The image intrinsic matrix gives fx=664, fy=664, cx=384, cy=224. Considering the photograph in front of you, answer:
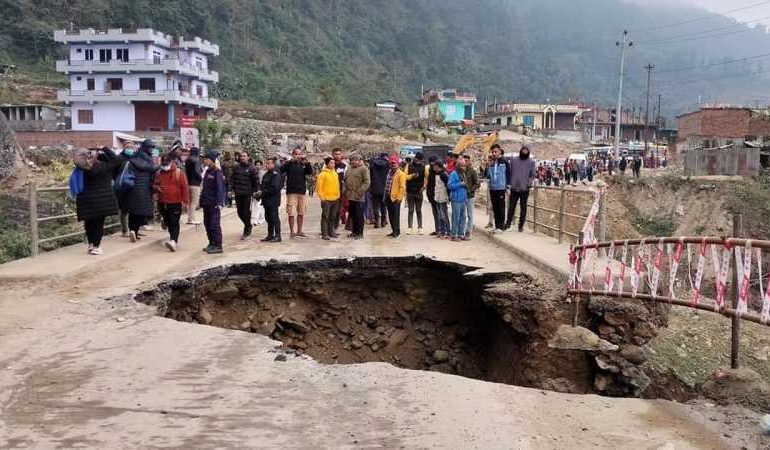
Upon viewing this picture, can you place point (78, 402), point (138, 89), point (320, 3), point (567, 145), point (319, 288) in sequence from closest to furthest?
point (78, 402)
point (319, 288)
point (138, 89)
point (567, 145)
point (320, 3)

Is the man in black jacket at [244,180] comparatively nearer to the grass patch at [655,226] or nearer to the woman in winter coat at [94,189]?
the woman in winter coat at [94,189]

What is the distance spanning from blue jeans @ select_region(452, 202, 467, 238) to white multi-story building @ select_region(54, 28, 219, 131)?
146ft

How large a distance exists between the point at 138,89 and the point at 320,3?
67.2m

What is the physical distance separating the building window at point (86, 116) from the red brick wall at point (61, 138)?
6.92m

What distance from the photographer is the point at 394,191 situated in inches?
480

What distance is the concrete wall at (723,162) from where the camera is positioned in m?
33.9

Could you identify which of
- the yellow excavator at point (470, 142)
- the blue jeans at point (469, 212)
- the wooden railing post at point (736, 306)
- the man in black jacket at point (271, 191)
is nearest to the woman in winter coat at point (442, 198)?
the blue jeans at point (469, 212)

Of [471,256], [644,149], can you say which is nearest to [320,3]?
[644,149]

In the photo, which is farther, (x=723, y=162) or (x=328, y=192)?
(x=723, y=162)

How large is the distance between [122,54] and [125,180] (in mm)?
49116

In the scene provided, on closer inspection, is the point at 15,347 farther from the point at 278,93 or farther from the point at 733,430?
the point at 278,93

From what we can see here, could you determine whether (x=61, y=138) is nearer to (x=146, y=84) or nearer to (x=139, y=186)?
(x=146, y=84)

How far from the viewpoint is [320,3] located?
11450 centimetres

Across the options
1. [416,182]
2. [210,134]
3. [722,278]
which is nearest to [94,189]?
[416,182]
